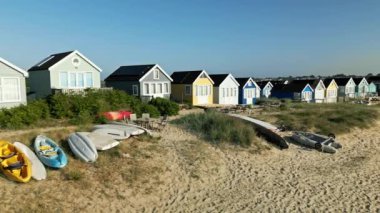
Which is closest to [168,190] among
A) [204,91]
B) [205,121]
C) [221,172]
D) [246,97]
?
[221,172]

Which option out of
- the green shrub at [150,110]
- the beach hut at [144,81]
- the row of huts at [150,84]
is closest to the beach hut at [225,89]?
the row of huts at [150,84]

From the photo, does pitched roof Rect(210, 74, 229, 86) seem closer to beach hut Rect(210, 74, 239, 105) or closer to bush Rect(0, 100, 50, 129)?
beach hut Rect(210, 74, 239, 105)

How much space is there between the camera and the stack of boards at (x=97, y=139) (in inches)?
482

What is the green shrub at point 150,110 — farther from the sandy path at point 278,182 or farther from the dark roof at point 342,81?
the dark roof at point 342,81

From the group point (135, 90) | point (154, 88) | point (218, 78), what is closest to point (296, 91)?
point (218, 78)

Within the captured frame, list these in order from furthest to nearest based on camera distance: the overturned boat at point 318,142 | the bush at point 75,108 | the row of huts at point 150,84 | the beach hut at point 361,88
Answer: 1. the beach hut at point 361,88
2. the row of huts at point 150,84
3. the overturned boat at point 318,142
4. the bush at point 75,108

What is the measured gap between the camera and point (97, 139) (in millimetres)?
13609

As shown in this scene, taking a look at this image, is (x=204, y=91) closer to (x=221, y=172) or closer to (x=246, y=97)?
(x=246, y=97)

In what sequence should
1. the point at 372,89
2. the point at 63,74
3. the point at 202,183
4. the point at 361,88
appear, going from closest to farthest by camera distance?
the point at 202,183
the point at 63,74
the point at 361,88
the point at 372,89

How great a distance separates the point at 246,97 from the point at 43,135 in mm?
28087

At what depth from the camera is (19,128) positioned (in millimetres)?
15367

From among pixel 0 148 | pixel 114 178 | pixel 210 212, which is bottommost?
pixel 210 212

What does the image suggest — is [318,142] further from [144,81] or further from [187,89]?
[187,89]

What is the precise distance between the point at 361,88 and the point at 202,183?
167 ft
